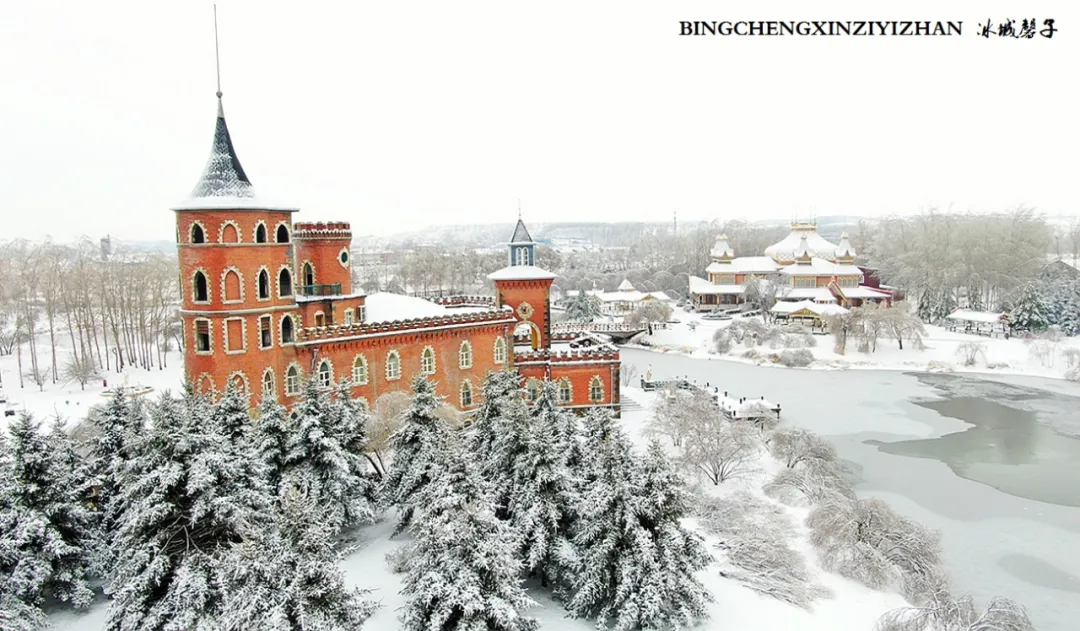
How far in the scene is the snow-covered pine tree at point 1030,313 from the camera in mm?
58625

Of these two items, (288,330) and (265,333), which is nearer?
(265,333)

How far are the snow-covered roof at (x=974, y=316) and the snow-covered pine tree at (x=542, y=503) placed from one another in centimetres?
5551

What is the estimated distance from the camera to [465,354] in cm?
3050

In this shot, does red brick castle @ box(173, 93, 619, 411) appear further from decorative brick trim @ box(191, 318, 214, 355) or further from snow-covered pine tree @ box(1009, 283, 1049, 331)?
snow-covered pine tree @ box(1009, 283, 1049, 331)

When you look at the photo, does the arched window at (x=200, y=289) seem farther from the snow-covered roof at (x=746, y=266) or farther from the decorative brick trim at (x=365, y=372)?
the snow-covered roof at (x=746, y=266)

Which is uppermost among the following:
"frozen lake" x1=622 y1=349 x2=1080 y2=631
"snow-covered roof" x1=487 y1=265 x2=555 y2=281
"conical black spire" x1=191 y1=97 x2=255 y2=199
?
"conical black spire" x1=191 y1=97 x2=255 y2=199

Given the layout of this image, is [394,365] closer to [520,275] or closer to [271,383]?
[271,383]

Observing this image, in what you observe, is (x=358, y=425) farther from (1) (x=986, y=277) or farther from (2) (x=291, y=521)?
(1) (x=986, y=277)

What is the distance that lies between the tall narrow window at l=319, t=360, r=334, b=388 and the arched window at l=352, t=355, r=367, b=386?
2.88ft

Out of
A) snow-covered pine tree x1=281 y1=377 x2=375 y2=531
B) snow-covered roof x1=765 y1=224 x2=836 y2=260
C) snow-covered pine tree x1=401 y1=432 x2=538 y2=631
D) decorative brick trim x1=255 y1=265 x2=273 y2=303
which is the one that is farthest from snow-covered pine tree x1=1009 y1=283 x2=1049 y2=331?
snow-covered pine tree x1=401 y1=432 x2=538 y2=631

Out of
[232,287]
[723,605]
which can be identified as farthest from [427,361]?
[723,605]

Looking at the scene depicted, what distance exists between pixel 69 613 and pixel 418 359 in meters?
15.0

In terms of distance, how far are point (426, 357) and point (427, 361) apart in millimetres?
178

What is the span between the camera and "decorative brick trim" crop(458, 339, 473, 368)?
30.3 meters
